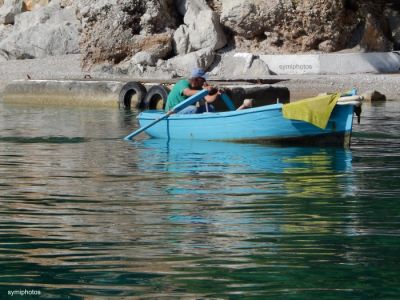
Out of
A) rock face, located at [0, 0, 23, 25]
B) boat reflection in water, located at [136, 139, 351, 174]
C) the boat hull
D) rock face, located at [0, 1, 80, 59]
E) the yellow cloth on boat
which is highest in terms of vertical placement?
rock face, located at [0, 0, 23, 25]

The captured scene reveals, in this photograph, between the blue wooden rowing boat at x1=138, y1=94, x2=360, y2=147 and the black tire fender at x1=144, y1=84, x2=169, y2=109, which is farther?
the black tire fender at x1=144, y1=84, x2=169, y2=109

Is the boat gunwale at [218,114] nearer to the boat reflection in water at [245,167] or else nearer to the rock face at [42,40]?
the boat reflection in water at [245,167]

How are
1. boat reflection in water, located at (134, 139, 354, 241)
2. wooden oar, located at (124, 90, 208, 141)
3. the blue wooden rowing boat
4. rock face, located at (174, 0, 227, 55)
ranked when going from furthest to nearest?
1. rock face, located at (174, 0, 227, 55)
2. wooden oar, located at (124, 90, 208, 141)
3. the blue wooden rowing boat
4. boat reflection in water, located at (134, 139, 354, 241)

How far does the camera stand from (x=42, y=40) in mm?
35969


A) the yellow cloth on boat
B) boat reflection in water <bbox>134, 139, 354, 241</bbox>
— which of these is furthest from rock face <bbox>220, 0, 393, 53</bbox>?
the yellow cloth on boat

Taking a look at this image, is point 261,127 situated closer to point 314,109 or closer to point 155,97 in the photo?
point 314,109

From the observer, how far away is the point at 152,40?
33.3m

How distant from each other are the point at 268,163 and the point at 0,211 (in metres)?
5.35

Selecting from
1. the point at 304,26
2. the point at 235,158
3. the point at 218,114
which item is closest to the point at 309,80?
the point at 304,26

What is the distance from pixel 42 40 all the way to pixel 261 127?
68.0 ft

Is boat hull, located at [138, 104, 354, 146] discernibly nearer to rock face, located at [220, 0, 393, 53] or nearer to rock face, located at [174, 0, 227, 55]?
rock face, located at [174, 0, 227, 55]

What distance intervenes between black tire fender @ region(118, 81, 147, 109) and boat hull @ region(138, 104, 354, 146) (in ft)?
27.0

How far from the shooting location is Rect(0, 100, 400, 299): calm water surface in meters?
6.94

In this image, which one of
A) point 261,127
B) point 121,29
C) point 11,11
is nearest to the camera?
point 261,127
